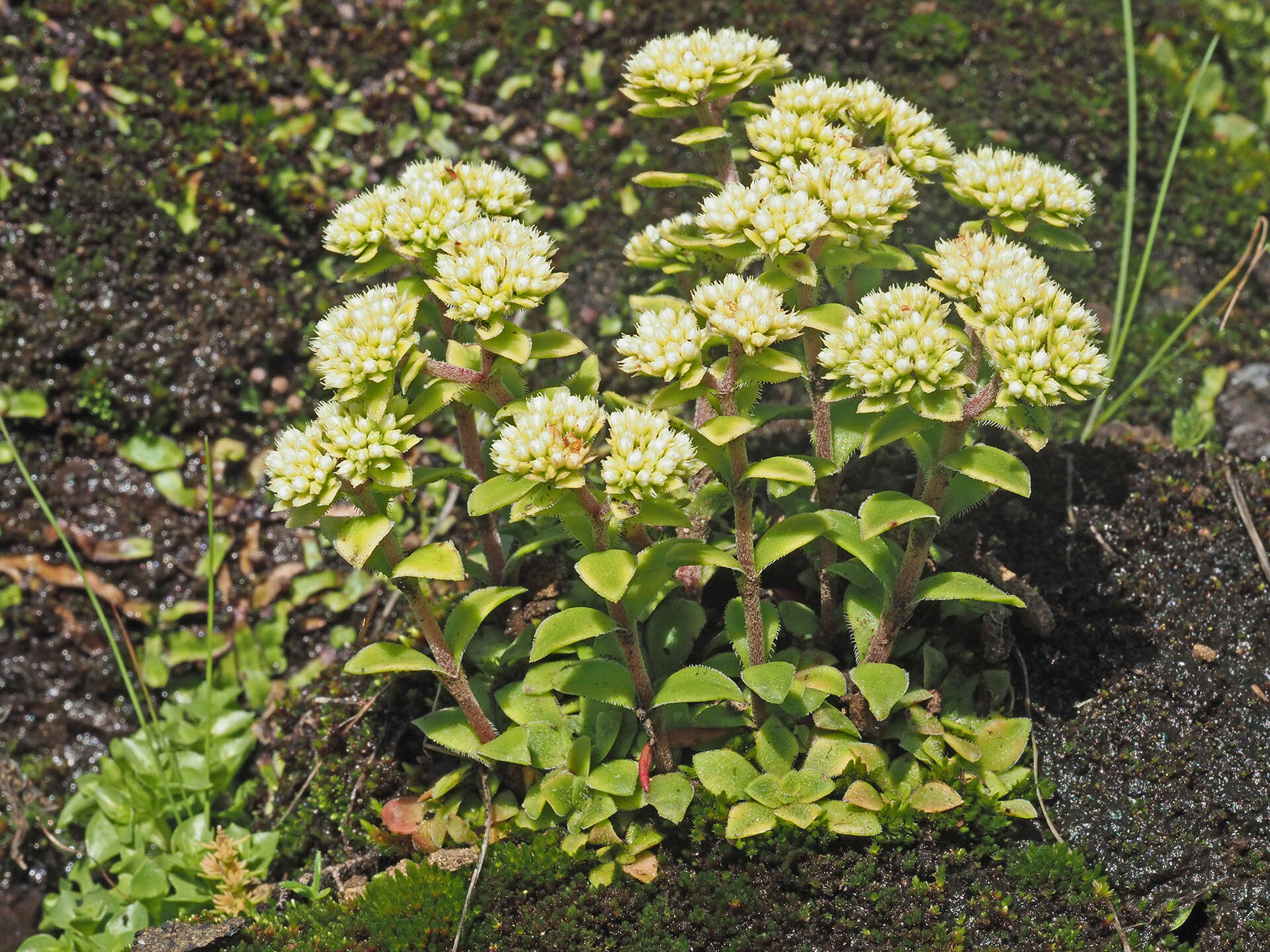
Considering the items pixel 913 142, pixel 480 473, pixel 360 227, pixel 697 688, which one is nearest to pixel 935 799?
pixel 697 688

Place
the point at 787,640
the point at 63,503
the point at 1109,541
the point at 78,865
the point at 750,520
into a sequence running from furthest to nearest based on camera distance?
the point at 63,503
the point at 78,865
the point at 1109,541
the point at 787,640
the point at 750,520

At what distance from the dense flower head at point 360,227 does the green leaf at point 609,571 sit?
1.14 m

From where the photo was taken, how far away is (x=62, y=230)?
5.40 metres

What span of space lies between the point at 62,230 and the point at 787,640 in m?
4.12

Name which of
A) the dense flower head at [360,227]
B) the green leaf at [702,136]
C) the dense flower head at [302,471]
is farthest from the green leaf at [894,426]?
the dense flower head at [360,227]

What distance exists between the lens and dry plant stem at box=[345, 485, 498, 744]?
2961mm

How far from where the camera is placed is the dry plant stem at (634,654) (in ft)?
9.68

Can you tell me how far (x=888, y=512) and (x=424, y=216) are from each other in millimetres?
1566

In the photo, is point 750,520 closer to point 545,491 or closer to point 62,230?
point 545,491

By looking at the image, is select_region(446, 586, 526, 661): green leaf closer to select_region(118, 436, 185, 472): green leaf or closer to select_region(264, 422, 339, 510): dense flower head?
select_region(264, 422, 339, 510): dense flower head

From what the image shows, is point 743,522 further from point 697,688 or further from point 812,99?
point 812,99

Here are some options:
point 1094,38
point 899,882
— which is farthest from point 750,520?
point 1094,38

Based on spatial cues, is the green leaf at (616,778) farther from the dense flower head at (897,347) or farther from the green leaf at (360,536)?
the dense flower head at (897,347)

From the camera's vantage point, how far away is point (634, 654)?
321cm
